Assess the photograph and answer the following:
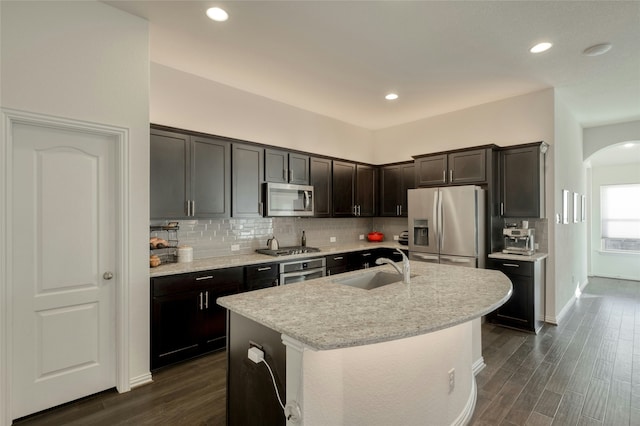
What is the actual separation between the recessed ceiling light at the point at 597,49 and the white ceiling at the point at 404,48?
0.06 meters

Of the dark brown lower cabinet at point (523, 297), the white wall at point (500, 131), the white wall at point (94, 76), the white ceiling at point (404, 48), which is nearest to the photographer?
the white wall at point (94, 76)

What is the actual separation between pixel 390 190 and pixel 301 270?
2.46 meters

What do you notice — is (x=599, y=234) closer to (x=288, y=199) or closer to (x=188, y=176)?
(x=288, y=199)

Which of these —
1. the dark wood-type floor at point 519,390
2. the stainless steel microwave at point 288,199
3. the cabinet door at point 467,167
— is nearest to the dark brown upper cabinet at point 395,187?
the cabinet door at point 467,167

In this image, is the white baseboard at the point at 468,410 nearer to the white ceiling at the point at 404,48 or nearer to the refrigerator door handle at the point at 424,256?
the refrigerator door handle at the point at 424,256

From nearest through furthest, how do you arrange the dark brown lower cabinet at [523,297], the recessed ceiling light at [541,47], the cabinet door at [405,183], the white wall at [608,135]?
1. the recessed ceiling light at [541,47]
2. the dark brown lower cabinet at [523,297]
3. the cabinet door at [405,183]
4. the white wall at [608,135]

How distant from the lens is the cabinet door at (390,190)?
5539 millimetres

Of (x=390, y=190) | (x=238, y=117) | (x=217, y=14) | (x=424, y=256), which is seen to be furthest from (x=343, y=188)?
(x=217, y=14)

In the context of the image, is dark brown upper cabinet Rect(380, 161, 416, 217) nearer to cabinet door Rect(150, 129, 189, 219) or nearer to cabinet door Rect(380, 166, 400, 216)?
cabinet door Rect(380, 166, 400, 216)

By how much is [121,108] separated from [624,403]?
15.1 feet

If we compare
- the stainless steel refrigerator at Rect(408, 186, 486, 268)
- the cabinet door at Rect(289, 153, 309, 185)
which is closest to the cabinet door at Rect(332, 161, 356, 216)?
the cabinet door at Rect(289, 153, 309, 185)

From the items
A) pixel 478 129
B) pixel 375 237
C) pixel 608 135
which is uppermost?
pixel 608 135

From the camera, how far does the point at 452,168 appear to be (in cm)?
462

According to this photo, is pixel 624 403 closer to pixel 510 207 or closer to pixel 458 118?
pixel 510 207
